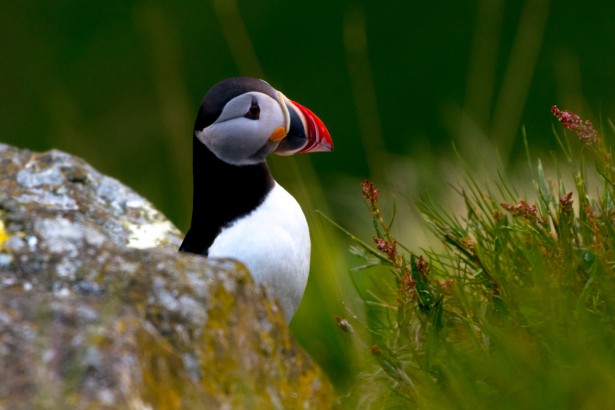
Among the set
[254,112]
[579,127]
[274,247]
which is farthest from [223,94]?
[579,127]

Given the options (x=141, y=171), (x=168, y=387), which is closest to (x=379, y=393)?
(x=168, y=387)

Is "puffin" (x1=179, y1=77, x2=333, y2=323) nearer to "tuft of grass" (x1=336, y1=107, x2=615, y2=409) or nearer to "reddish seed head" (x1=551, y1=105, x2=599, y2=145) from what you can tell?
"tuft of grass" (x1=336, y1=107, x2=615, y2=409)

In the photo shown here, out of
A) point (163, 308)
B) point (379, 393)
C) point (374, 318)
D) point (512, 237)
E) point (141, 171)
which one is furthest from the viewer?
point (141, 171)

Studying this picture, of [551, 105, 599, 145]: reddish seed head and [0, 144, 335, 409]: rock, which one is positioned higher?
[551, 105, 599, 145]: reddish seed head

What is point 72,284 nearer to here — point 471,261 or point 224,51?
point 471,261

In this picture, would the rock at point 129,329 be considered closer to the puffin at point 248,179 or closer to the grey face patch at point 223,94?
the puffin at point 248,179

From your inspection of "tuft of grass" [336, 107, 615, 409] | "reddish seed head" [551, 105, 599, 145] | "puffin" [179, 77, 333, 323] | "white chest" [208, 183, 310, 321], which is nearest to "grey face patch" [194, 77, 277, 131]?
"puffin" [179, 77, 333, 323]

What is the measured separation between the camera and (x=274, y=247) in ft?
10.8

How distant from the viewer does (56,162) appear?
13.6 ft

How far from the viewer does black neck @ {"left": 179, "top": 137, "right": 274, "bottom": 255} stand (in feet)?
11.3

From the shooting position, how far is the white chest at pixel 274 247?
10.7ft

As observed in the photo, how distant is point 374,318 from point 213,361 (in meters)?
1.40

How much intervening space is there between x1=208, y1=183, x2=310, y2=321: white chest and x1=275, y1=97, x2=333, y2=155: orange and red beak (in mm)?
196

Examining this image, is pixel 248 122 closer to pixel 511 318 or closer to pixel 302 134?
pixel 302 134
